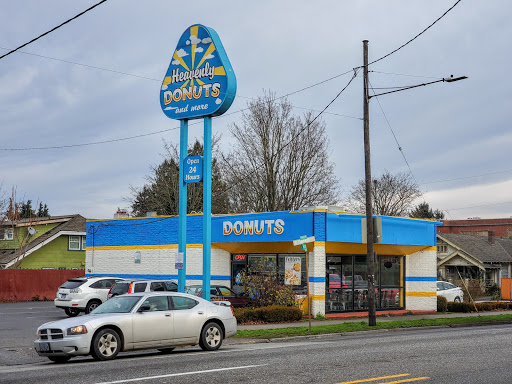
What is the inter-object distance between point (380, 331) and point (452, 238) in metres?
40.0

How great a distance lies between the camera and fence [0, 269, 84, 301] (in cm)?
4166

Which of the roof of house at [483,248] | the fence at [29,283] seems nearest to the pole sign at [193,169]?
the fence at [29,283]

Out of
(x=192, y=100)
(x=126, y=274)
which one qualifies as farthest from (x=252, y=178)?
(x=192, y=100)

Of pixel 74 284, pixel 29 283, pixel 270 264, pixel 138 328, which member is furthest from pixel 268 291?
pixel 29 283

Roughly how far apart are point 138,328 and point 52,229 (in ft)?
137

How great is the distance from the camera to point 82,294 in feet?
90.3

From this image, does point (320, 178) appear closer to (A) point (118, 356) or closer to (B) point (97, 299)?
(B) point (97, 299)

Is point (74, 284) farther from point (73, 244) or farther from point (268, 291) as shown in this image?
point (73, 244)

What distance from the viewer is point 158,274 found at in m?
34.3

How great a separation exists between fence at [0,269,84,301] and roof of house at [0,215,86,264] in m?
6.96

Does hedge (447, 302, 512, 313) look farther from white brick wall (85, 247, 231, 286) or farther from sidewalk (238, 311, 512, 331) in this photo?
white brick wall (85, 247, 231, 286)

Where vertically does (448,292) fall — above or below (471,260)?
below

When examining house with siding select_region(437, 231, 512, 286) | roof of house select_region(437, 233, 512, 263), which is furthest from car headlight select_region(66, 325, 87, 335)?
roof of house select_region(437, 233, 512, 263)

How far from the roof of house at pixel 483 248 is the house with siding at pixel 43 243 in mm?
30823
